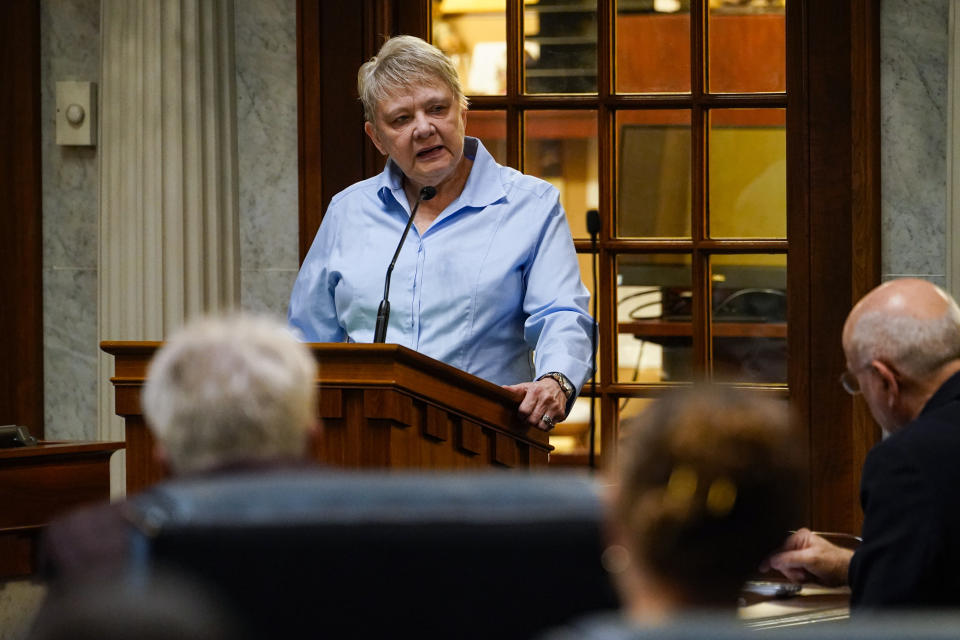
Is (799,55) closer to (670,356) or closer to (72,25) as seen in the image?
(670,356)

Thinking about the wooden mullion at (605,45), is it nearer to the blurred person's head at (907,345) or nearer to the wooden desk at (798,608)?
the blurred person's head at (907,345)

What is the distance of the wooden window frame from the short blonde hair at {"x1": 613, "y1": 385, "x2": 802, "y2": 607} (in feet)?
11.1

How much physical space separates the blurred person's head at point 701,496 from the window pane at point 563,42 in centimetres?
359

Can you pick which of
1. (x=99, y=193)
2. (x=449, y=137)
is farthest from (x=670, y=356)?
(x=99, y=193)

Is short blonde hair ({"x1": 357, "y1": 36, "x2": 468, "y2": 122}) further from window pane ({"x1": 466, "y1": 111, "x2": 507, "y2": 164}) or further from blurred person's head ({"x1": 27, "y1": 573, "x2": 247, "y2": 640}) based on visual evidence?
blurred person's head ({"x1": 27, "y1": 573, "x2": 247, "y2": 640})

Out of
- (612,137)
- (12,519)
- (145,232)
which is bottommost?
(12,519)

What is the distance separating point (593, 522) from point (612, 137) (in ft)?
11.3

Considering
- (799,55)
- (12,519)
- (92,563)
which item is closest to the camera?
(92,563)

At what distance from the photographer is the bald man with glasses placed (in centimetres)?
199

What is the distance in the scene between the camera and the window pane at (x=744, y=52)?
4.71 metres

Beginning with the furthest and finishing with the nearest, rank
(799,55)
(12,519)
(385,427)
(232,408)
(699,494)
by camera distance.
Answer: (799,55)
(12,519)
(385,427)
(232,408)
(699,494)

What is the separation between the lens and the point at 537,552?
4.77ft

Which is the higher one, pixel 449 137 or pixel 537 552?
pixel 449 137

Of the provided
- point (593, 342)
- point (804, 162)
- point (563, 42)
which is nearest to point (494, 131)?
point (563, 42)
